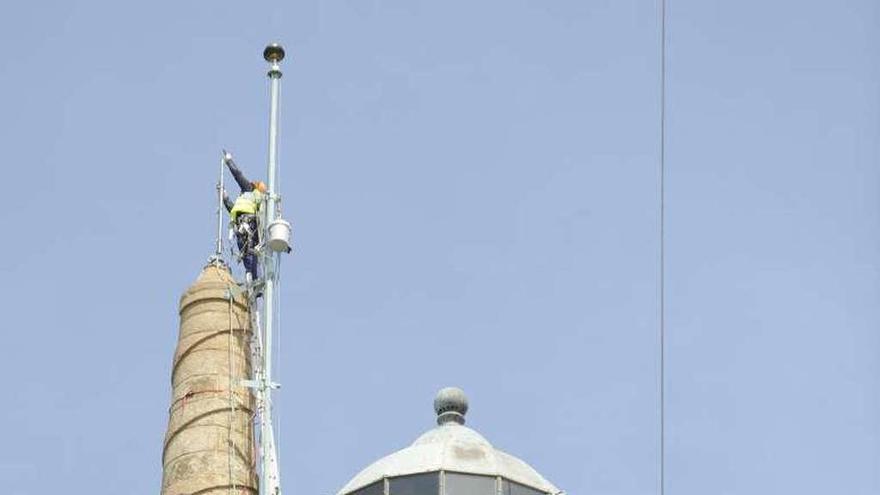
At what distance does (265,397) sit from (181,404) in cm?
195

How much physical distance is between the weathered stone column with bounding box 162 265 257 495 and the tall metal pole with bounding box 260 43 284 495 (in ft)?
2.10

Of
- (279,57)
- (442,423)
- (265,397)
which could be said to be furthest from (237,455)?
(279,57)

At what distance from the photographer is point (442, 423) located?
170 feet

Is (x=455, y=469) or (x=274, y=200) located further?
(x=274, y=200)

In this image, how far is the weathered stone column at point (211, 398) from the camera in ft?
172

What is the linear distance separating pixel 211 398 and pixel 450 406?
18.6 ft

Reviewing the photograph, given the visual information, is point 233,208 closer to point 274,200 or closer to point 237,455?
point 274,200

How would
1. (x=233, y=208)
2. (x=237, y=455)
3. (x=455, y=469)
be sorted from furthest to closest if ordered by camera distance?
(x=233, y=208) < (x=237, y=455) < (x=455, y=469)

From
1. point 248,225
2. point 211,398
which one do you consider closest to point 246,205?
point 248,225

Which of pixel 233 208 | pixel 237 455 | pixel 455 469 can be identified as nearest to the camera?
pixel 455 469

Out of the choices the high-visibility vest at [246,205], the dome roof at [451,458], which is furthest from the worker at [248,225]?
the dome roof at [451,458]

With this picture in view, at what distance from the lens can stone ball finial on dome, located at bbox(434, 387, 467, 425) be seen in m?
51.8

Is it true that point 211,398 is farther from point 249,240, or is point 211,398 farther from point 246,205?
point 246,205

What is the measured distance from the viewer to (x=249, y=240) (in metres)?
56.2
